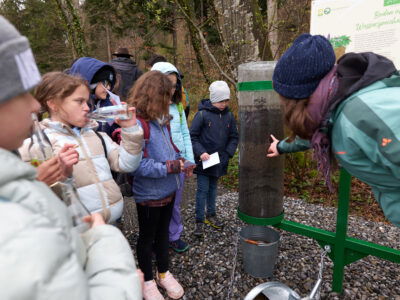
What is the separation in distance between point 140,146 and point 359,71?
130cm

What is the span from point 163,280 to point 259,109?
1.66 metres

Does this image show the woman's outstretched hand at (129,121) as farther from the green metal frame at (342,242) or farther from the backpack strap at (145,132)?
the green metal frame at (342,242)

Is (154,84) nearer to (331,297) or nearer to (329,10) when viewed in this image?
(329,10)

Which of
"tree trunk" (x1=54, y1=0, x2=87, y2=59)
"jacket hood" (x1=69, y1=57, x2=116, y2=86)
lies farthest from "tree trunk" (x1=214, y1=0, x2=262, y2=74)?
"tree trunk" (x1=54, y1=0, x2=87, y2=59)

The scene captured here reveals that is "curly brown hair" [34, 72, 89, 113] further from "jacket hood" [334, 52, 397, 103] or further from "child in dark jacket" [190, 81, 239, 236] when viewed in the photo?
"child in dark jacket" [190, 81, 239, 236]

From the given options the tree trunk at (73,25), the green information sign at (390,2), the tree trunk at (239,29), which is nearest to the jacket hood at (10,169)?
the green information sign at (390,2)

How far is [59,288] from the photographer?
65 cm

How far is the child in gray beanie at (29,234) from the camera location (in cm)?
62

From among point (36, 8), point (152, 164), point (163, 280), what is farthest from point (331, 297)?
point (36, 8)

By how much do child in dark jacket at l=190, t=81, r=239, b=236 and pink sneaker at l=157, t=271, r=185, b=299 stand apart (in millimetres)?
875

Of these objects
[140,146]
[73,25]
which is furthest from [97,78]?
[73,25]

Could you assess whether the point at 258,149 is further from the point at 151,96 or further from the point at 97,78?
the point at 97,78

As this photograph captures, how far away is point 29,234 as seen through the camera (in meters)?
0.64

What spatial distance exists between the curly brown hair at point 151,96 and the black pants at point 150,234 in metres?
0.72
